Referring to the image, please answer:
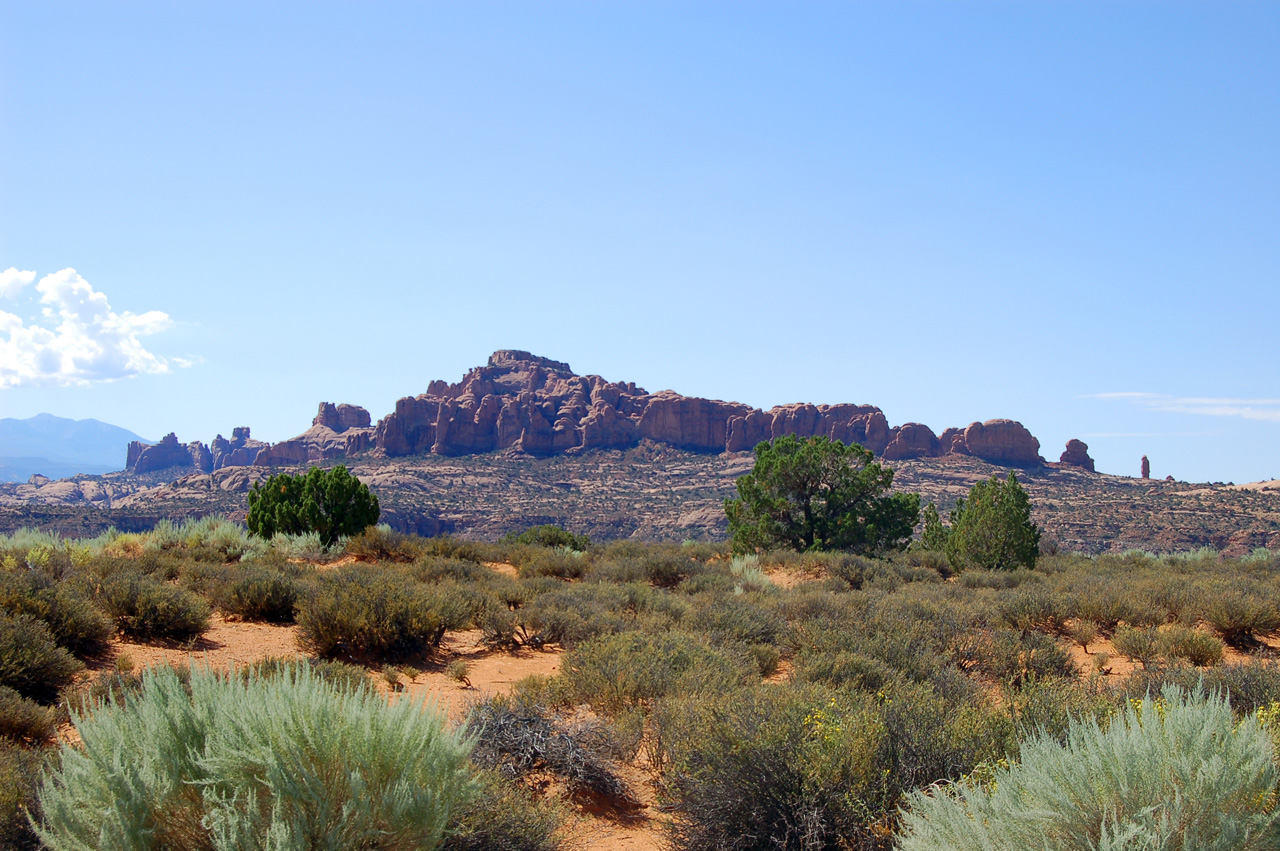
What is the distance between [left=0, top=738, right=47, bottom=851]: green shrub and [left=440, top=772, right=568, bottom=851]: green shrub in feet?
5.96

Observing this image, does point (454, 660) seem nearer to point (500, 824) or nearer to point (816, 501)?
point (500, 824)

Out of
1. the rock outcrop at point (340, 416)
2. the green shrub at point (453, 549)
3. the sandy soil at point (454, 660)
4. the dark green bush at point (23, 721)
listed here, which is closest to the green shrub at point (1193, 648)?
the sandy soil at point (454, 660)

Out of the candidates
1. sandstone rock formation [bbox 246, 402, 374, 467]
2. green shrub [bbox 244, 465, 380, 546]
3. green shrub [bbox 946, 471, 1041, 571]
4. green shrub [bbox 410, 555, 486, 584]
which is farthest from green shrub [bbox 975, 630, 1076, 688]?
sandstone rock formation [bbox 246, 402, 374, 467]

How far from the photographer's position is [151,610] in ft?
28.1

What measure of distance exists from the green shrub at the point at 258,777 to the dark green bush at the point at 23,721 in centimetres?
235

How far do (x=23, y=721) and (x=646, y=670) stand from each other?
4.68 metres

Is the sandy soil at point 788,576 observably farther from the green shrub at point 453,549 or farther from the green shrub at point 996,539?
the green shrub at point 453,549

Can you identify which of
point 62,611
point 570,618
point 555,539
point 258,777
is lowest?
point 555,539

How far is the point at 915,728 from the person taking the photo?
4.45 metres

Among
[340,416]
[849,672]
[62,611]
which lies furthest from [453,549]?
[340,416]

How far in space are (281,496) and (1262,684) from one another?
20.8 m

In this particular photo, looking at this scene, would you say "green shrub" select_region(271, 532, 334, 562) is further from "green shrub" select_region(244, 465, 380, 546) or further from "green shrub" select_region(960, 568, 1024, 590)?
"green shrub" select_region(960, 568, 1024, 590)

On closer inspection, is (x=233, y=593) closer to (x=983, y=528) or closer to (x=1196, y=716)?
(x=1196, y=716)

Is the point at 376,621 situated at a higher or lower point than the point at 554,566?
higher
